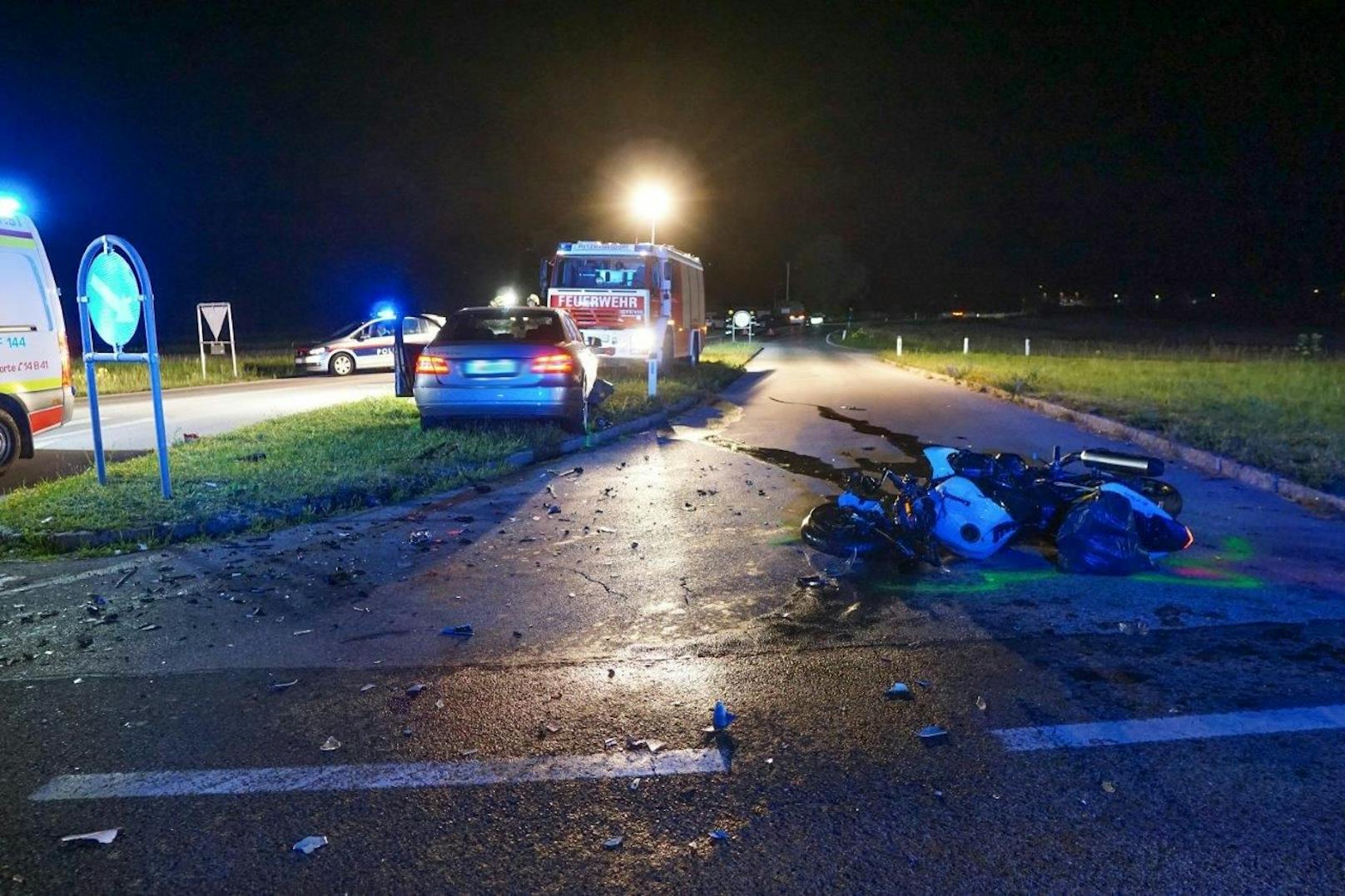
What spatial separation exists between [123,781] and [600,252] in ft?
63.5

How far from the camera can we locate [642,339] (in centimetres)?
2206

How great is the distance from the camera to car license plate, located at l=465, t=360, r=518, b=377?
11.8 meters

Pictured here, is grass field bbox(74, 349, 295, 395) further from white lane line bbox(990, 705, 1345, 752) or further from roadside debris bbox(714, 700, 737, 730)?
white lane line bbox(990, 705, 1345, 752)

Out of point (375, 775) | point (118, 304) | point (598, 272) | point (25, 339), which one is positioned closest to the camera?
point (375, 775)

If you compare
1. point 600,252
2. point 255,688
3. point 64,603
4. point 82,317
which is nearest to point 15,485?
point 82,317

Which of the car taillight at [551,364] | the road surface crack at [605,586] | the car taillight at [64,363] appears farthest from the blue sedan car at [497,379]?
the road surface crack at [605,586]

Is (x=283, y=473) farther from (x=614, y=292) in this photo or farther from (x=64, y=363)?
(x=614, y=292)

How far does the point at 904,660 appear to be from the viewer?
5.12 m

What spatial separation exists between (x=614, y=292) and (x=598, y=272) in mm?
781

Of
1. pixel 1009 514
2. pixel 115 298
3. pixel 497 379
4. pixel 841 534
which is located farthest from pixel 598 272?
pixel 1009 514

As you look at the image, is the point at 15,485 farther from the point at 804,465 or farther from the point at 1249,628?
the point at 1249,628

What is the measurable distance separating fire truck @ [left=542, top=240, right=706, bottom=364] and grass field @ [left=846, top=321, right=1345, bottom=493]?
7.40m

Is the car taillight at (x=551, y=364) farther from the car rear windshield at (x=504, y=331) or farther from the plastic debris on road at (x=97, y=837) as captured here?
the plastic debris on road at (x=97, y=837)

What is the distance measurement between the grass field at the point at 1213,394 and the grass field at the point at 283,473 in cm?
790
